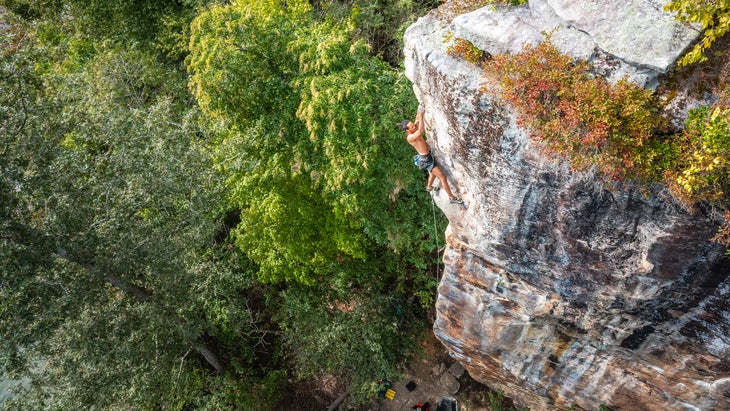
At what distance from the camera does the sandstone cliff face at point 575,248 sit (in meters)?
7.57

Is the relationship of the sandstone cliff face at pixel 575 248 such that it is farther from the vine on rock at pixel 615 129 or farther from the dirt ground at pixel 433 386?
the dirt ground at pixel 433 386

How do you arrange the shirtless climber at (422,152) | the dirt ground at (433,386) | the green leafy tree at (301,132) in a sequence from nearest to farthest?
the shirtless climber at (422,152)
the green leafy tree at (301,132)
the dirt ground at (433,386)

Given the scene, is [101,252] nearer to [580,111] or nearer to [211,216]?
[211,216]

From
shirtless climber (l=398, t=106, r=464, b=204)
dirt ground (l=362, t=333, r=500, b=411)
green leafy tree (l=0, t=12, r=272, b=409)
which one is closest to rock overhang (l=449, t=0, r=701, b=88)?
shirtless climber (l=398, t=106, r=464, b=204)


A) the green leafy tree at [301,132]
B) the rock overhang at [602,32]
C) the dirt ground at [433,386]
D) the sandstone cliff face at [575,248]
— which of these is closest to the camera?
the rock overhang at [602,32]

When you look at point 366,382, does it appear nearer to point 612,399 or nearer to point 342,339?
point 342,339

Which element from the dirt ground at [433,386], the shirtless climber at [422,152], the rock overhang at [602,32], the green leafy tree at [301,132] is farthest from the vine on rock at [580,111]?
the dirt ground at [433,386]

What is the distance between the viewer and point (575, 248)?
8.81 m

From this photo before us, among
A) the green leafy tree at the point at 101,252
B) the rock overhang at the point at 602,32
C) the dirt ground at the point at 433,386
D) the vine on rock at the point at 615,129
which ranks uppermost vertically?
the rock overhang at the point at 602,32

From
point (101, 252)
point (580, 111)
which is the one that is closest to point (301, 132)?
point (101, 252)

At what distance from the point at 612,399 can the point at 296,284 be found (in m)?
10.1

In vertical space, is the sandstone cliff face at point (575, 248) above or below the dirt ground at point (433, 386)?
above

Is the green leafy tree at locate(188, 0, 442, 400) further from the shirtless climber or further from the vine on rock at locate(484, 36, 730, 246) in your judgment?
the vine on rock at locate(484, 36, 730, 246)

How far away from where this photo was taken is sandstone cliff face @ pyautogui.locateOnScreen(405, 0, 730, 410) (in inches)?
298
